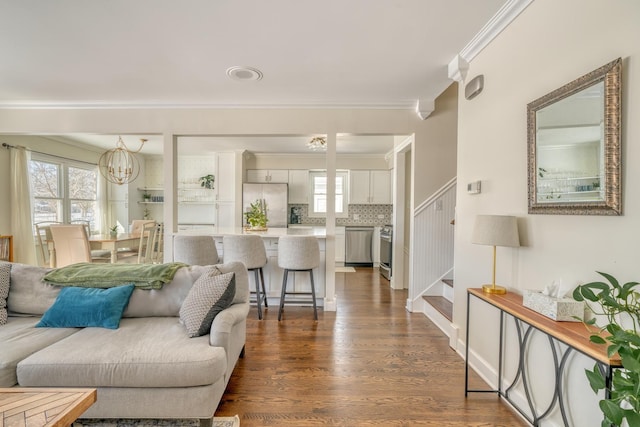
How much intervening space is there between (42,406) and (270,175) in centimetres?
564

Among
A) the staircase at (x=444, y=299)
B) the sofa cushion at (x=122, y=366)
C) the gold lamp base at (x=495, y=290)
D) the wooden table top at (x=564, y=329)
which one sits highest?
the gold lamp base at (x=495, y=290)

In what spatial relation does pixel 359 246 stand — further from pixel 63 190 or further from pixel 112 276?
pixel 63 190

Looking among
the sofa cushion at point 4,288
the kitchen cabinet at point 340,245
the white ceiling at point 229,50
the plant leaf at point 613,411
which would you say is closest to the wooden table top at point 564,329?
the plant leaf at point 613,411

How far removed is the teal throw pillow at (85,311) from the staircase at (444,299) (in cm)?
289

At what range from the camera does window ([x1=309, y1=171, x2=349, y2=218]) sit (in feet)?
21.8

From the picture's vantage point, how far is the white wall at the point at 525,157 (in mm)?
1171

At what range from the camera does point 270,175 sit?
21.5 ft

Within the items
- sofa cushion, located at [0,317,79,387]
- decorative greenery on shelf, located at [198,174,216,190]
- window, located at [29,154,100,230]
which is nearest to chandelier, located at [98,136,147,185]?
window, located at [29,154,100,230]

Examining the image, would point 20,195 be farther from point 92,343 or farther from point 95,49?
point 92,343

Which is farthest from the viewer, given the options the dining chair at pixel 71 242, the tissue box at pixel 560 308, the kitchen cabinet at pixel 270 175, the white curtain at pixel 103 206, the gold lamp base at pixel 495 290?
the kitchen cabinet at pixel 270 175

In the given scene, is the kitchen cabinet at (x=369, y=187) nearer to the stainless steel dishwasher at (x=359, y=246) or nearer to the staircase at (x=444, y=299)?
the stainless steel dishwasher at (x=359, y=246)

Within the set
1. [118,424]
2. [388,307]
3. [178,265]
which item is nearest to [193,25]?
[178,265]

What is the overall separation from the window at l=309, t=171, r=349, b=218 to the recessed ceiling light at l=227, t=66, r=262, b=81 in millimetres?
3869

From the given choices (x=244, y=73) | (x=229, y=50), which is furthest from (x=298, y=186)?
(x=229, y=50)
